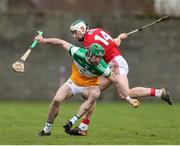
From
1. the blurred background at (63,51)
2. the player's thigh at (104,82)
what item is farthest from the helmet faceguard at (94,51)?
the blurred background at (63,51)

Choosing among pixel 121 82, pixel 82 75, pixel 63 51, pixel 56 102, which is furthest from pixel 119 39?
pixel 63 51

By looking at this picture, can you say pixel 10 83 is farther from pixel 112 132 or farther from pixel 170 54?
pixel 112 132

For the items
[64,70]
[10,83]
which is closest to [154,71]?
[64,70]

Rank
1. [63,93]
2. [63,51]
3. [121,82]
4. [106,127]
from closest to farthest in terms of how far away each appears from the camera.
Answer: [63,93] → [121,82] → [106,127] → [63,51]

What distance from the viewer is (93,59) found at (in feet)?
47.4

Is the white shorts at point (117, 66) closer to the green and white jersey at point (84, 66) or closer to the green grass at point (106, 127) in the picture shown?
the green grass at point (106, 127)

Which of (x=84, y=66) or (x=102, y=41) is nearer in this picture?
(x=84, y=66)

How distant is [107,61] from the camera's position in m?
16.5

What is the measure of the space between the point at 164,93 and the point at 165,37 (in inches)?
589

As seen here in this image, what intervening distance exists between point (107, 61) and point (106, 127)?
155 centimetres

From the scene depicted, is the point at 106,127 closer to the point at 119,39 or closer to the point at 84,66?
the point at 119,39

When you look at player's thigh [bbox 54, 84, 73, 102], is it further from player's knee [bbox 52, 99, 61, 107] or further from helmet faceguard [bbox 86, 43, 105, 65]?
helmet faceguard [bbox 86, 43, 105, 65]

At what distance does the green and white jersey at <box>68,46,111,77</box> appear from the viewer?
47.8 feet

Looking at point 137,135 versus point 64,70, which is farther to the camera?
point 64,70
